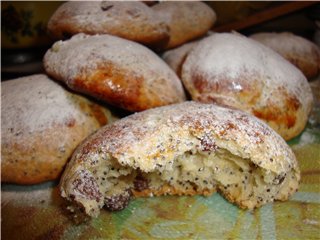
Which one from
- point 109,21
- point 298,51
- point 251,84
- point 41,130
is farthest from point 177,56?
point 41,130

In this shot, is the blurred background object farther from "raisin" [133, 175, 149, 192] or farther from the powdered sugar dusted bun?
"raisin" [133, 175, 149, 192]

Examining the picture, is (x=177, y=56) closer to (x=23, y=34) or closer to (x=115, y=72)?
(x=115, y=72)

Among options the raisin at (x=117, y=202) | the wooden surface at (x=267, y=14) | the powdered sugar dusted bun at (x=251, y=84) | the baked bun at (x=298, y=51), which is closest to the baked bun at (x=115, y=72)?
the powdered sugar dusted bun at (x=251, y=84)

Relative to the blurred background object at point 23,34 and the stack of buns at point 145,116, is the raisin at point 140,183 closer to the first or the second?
the stack of buns at point 145,116

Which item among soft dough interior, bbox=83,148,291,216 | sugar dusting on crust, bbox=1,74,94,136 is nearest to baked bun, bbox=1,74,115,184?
sugar dusting on crust, bbox=1,74,94,136

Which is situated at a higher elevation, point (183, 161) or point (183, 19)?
point (183, 19)

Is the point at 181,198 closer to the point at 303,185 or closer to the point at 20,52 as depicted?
the point at 303,185
